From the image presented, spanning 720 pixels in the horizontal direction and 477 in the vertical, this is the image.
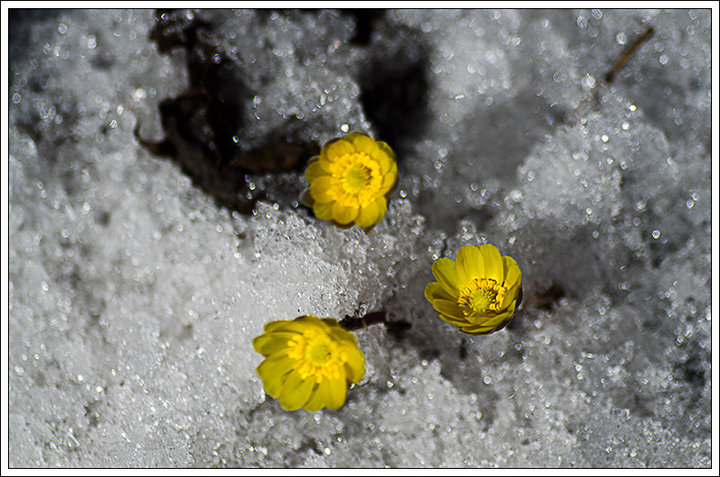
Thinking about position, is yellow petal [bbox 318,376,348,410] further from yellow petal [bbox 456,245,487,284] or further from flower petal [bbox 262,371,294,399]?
yellow petal [bbox 456,245,487,284]

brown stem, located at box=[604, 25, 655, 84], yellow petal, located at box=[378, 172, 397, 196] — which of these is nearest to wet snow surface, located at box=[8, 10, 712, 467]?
brown stem, located at box=[604, 25, 655, 84]

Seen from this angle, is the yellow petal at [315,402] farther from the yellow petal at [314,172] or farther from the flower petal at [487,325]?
the yellow petal at [314,172]

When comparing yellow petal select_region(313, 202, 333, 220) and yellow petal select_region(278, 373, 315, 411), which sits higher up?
yellow petal select_region(313, 202, 333, 220)

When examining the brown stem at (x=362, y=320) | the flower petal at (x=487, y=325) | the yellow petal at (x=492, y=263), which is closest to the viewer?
the flower petal at (x=487, y=325)

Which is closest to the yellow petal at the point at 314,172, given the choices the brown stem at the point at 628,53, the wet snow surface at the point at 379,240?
the wet snow surface at the point at 379,240

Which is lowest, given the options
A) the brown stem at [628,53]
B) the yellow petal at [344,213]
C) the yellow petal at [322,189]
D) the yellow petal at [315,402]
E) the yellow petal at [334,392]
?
the yellow petal at [315,402]

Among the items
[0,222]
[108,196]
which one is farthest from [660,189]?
[0,222]
